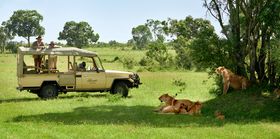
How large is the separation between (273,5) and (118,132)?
265 inches

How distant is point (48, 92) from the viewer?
72.9ft

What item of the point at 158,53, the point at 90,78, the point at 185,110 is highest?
the point at 158,53

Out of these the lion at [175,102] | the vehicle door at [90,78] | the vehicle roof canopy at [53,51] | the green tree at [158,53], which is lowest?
the lion at [175,102]

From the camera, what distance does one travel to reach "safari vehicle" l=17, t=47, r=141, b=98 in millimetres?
21875

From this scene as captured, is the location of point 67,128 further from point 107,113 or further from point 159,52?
point 159,52

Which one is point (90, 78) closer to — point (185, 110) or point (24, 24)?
point (185, 110)

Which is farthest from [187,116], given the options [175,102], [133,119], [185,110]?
[133,119]

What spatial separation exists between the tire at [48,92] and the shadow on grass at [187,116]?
4.17m

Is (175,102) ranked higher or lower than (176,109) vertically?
higher

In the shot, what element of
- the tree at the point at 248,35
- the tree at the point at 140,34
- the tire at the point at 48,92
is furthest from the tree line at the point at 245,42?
the tree at the point at 140,34

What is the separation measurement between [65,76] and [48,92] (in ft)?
3.36

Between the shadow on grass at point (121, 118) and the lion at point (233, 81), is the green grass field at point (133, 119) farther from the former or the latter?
the lion at point (233, 81)

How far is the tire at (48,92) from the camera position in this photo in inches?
873

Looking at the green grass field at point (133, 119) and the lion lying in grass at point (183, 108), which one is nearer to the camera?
the green grass field at point (133, 119)
